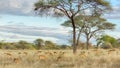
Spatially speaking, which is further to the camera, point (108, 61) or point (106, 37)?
point (106, 37)

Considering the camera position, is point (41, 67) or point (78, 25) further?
point (78, 25)

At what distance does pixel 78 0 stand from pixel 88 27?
22.0m

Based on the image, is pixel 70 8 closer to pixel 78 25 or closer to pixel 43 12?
pixel 43 12

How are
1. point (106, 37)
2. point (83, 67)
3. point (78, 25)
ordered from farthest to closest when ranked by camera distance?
point (106, 37) → point (78, 25) → point (83, 67)

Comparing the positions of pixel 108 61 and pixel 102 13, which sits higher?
pixel 102 13

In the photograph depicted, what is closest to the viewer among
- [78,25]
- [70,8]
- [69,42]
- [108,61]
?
[108,61]

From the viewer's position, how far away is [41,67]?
41.3 feet

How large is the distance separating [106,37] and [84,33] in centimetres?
1262

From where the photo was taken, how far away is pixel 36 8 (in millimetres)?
26703

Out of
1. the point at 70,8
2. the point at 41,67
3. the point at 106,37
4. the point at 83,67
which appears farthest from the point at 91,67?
the point at 106,37

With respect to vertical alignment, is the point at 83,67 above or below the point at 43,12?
below

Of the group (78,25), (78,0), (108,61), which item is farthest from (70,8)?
(78,25)

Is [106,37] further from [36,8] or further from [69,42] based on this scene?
[36,8]

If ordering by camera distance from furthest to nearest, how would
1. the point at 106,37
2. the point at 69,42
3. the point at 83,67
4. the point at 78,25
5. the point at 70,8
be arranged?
1. the point at 106,37
2. the point at 69,42
3. the point at 78,25
4. the point at 70,8
5. the point at 83,67
